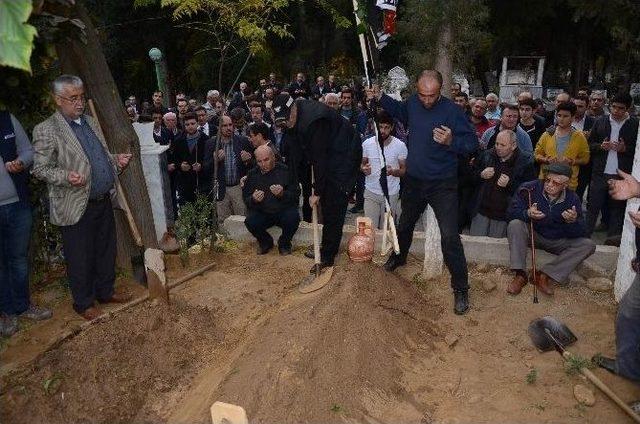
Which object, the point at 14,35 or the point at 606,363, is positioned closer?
the point at 14,35

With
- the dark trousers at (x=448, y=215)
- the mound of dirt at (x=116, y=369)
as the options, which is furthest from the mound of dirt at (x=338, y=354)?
the mound of dirt at (x=116, y=369)

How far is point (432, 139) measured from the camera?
15.9 feet

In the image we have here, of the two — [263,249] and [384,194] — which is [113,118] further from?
[384,194]

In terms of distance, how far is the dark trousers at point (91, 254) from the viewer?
15.4 ft

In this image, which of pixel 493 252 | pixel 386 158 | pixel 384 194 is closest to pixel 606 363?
pixel 493 252

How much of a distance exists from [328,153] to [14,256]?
10.5 feet

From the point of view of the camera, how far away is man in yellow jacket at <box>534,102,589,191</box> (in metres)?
6.27

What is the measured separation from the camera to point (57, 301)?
535cm

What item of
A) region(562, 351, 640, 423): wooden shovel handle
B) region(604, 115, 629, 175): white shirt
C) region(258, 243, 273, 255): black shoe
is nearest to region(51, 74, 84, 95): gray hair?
region(258, 243, 273, 255): black shoe

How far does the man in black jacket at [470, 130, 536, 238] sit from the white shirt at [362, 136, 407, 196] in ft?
3.09

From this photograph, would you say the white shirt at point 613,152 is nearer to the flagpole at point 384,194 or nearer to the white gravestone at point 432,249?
the white gravestone at point 432,249

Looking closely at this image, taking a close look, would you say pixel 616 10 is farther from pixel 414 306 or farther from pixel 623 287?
pixel 414 306

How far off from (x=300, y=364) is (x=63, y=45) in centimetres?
399

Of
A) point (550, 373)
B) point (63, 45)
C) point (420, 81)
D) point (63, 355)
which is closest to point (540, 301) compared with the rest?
point (550, 373)
